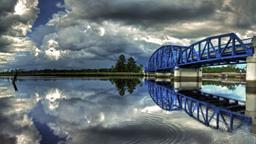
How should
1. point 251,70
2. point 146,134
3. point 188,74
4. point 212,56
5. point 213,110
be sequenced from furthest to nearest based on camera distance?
1. point 188,74
2. point 212,56
3. point 251,70
4. point 213,110
5. point 146,134

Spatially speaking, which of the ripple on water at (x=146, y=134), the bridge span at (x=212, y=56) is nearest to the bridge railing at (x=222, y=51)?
the bridge span at (x=212, y=56)

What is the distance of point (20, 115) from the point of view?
2822 cm

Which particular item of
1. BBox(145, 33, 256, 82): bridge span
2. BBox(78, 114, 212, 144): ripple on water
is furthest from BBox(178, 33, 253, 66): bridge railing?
BBox(78, 114, 212, 144): ripple on water

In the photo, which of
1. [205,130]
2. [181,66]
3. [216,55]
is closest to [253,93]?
[216,55]

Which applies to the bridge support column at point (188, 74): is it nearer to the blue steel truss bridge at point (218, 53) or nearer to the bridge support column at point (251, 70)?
the blue steel truss bridge at point (218, 53)

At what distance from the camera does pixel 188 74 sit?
14362 cm

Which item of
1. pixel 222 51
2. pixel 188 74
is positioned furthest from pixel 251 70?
pixel 188 74

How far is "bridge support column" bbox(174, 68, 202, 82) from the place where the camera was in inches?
5537

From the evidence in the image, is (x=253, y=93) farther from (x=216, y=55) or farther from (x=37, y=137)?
(x=37, y=137)

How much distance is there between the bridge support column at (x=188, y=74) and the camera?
14064 cm

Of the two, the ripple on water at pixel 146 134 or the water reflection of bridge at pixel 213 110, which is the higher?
the ripple on water at pixel 146 134

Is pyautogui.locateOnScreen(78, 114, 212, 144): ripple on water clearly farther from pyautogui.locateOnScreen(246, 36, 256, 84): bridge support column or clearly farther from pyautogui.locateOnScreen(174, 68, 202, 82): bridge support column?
pyautogui.locateOnScreen(174, 68, 202, 82): bridge support column

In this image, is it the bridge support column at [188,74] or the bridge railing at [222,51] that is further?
the bridge support column at [188,74]

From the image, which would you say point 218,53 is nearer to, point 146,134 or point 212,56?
point 212,56
